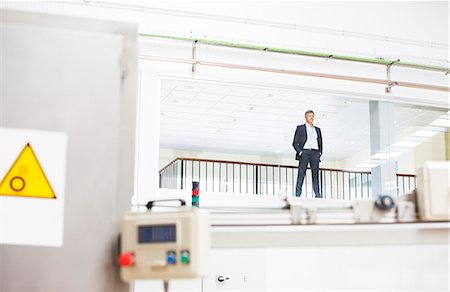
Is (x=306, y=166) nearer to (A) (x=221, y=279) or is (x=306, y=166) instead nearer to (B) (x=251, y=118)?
(B) (x=251, y=118)

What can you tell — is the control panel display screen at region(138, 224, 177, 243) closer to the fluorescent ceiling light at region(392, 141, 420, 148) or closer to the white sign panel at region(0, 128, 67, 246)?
the white sign panel at region(0, 128, 67, 246)

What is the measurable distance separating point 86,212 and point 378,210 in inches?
34.1

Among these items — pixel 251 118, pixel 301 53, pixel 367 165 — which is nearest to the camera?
pixel 301 53

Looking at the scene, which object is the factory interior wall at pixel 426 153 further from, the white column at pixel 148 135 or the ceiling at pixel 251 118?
the white column at pixel 148 135

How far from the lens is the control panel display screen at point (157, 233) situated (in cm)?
150

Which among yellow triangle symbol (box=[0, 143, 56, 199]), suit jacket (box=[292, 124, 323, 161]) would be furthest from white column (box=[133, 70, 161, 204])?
yellow triangle symbol (box=[0, 143, 56, 199])

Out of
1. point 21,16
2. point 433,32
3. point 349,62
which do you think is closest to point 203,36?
point 349,62

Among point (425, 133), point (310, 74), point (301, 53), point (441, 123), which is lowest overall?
point (425, 133)

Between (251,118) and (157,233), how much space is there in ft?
17.1

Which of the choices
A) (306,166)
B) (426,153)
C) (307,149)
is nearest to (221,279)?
(306,166)

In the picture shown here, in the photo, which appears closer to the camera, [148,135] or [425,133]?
[148,135]

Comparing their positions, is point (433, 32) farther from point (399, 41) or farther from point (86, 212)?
point (86, 212)

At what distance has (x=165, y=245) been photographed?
4.94 feet

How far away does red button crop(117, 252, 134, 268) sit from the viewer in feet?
4.99
